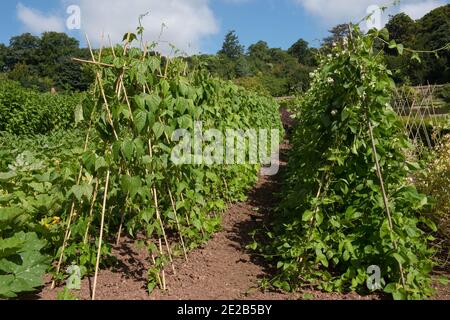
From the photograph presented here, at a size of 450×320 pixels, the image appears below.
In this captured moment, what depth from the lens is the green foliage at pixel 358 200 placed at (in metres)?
2.77

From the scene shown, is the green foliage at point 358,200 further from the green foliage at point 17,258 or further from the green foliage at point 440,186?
the green foliage at point 17,258

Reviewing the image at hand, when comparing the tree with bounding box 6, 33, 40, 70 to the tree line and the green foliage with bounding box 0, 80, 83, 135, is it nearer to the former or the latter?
the tree line

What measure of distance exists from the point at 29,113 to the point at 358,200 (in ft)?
35.8

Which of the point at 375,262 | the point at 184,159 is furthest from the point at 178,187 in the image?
the point at 375,262

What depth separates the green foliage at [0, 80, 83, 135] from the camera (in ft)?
37.1

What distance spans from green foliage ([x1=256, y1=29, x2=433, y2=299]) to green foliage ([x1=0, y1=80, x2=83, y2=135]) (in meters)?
8.91

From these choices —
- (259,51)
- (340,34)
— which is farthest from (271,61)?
(340,34)

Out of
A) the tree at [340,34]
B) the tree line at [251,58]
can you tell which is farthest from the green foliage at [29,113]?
the tree line at [251,58]

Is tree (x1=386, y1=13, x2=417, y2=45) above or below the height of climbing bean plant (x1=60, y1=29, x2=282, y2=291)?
above

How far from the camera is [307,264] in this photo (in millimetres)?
2998

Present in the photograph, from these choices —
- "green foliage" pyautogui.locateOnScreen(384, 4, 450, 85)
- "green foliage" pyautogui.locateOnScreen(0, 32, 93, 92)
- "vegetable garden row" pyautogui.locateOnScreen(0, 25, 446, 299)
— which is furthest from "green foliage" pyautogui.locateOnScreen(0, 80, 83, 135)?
"green foliage" pyautogui.locateOnScreen(0, 32, 93, 92)

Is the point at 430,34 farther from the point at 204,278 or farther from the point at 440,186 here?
the point at 204,278
